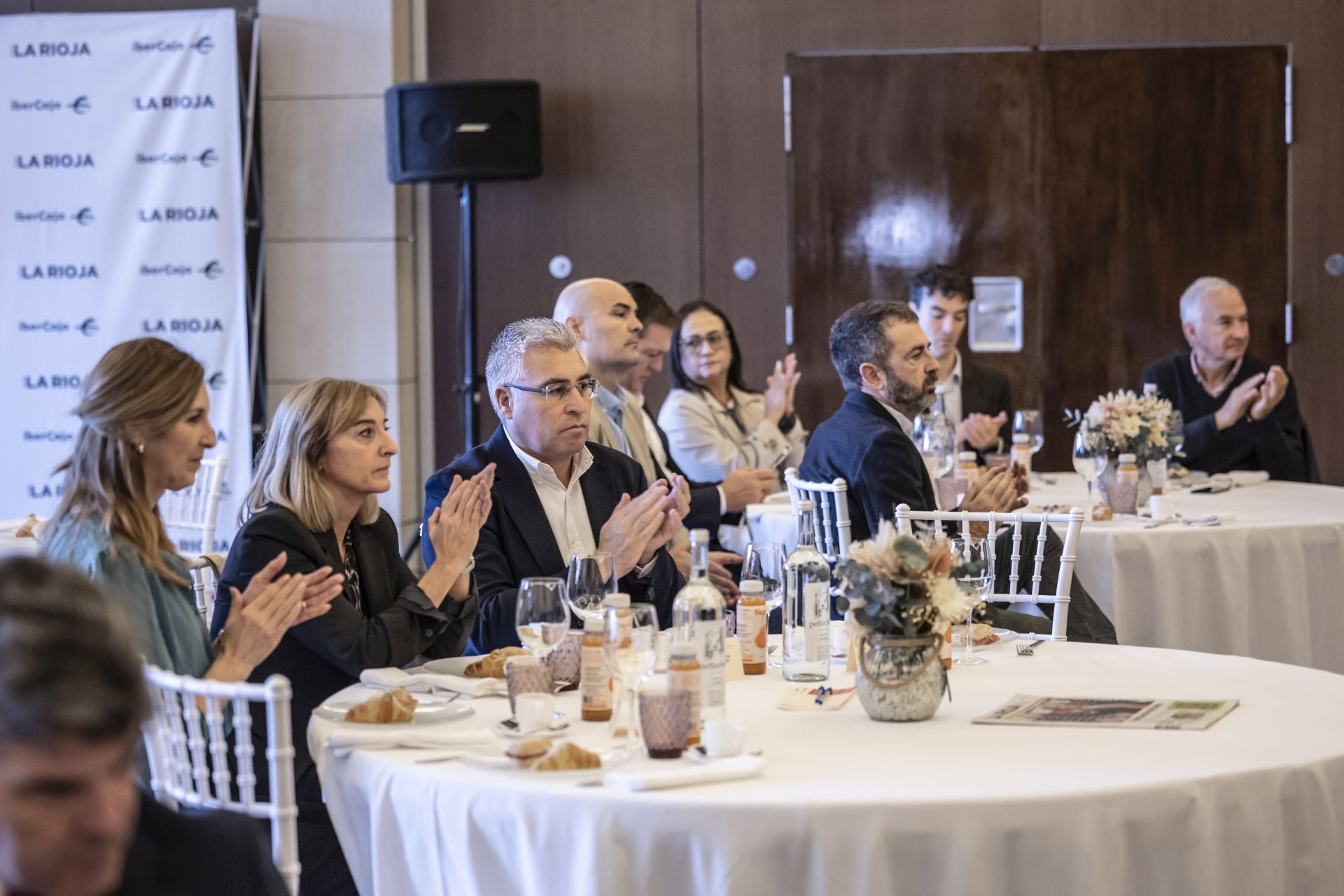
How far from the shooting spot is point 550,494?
3.38 metres

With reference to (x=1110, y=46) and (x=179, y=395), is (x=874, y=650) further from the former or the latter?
(x=1110, y=46)

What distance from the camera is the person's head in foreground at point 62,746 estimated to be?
41.4 inches

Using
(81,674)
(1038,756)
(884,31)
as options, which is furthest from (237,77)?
(81,674)

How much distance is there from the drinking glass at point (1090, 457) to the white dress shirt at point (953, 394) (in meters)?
1.37

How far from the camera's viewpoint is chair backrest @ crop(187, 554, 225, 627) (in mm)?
2961

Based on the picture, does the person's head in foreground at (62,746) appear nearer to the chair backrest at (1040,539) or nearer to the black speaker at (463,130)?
the chair backrest at (1040,539)

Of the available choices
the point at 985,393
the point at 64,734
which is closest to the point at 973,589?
the point at 64,734

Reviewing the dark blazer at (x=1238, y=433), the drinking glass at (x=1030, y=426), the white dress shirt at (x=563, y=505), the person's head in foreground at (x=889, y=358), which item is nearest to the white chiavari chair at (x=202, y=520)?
the white dress shirt at (x=563, y=505)

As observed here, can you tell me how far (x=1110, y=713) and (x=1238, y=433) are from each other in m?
3.92

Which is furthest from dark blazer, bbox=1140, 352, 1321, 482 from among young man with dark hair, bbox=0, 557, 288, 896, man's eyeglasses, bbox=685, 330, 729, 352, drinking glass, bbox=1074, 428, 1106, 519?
young man with dark hair, bbox=0, 557, 288, 896

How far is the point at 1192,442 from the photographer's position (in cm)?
571

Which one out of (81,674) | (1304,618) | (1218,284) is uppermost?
(1218,284)

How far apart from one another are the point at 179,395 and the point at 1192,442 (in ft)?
14.3

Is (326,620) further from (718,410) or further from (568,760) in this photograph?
(718,410)
